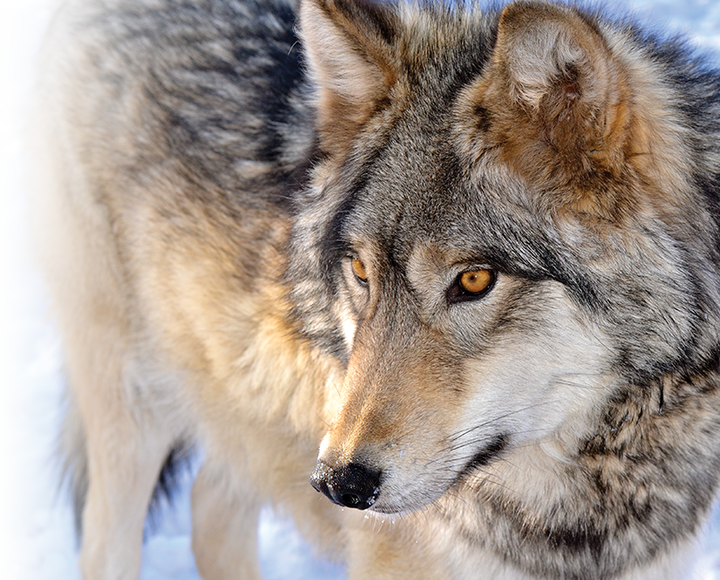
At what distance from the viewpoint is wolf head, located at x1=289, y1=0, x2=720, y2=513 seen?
1.78 metres

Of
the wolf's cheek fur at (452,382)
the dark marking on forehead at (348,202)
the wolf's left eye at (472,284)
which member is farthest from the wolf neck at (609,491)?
the dark marking on forehead at (348,202)

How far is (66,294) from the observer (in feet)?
10.5

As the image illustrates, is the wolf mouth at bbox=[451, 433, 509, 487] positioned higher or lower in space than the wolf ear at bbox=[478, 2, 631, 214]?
lower

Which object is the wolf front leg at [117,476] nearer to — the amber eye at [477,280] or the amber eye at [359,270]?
the amber eye at [359,270]

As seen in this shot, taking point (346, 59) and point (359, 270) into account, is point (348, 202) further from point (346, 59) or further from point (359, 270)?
point (346, 59)

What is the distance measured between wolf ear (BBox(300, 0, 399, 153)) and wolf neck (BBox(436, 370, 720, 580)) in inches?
Result: 40.4

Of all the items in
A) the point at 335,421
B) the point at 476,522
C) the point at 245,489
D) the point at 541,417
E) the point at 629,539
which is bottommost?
the point at 245,489

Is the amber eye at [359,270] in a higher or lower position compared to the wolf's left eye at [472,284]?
lower

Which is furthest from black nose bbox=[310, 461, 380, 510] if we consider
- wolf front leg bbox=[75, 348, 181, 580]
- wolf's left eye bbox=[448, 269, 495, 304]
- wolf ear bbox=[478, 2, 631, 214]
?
wolf front leg bbox=[75, 348, 181, 580]

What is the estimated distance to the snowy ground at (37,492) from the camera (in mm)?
3701

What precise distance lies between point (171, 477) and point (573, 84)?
9.04 feet

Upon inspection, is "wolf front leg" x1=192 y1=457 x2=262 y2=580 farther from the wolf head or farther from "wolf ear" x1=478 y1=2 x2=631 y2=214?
"wolf ear" x1=478 y1=2 x2=631 y2=214

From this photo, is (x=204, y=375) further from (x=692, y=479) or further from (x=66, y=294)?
(x=692, y=479)

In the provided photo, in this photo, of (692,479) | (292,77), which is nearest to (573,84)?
(692,479)
